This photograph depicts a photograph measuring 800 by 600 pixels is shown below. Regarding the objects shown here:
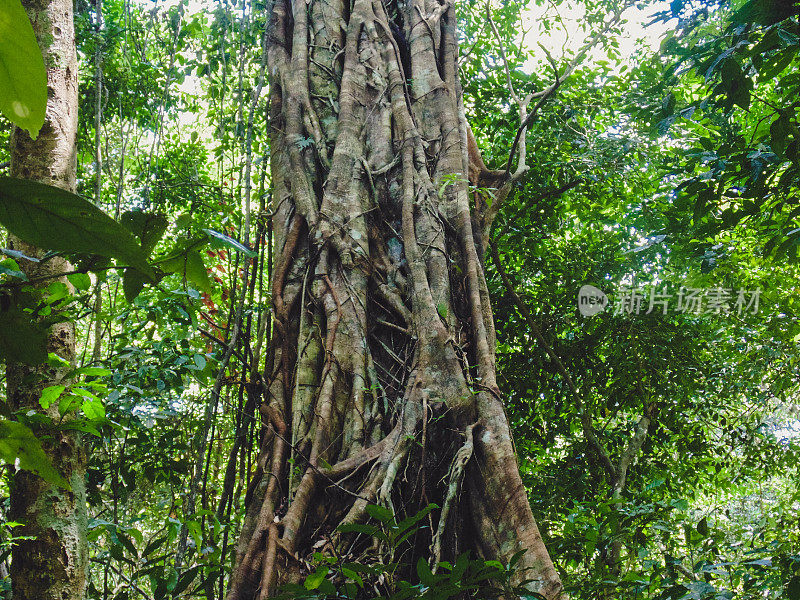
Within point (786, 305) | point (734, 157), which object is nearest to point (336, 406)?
point (734, 157)

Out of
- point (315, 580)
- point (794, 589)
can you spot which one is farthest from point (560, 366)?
point (315, 580)

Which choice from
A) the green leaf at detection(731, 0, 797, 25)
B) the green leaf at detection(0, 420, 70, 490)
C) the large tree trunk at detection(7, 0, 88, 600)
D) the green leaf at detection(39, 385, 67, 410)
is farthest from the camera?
the green leaf at detection(731, 0, 797, 25)

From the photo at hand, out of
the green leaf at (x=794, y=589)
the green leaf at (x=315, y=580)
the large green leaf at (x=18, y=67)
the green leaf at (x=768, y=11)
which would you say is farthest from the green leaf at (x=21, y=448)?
the green leaf at (x=768, y=11)

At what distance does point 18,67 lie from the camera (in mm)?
276

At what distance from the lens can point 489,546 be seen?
6.48ft

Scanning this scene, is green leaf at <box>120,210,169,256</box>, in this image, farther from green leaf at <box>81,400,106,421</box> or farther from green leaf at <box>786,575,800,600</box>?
green leaf at <box>786,575,800,600</box>

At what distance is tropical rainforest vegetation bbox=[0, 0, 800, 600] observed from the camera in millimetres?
1551

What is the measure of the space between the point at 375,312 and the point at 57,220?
7.52 feet

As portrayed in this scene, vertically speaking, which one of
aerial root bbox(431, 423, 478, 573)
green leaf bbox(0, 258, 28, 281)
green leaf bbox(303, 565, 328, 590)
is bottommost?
green leaf bbox(303, 565, 328, 590)

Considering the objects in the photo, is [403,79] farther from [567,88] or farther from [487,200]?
[567,88]

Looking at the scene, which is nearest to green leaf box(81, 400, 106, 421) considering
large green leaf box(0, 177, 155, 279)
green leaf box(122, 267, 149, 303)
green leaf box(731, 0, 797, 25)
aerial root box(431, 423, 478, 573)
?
green leaf box(122, 267, 149, 303)

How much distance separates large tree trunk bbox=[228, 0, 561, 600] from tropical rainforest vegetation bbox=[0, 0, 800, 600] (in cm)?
1

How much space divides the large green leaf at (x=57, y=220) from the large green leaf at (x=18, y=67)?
0.10 m

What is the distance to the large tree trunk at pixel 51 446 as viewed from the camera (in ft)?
5.42
